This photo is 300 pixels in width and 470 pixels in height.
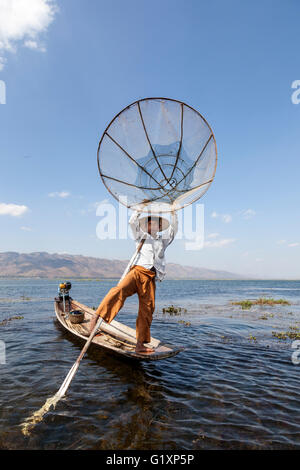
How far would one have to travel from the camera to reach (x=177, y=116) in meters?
5.61

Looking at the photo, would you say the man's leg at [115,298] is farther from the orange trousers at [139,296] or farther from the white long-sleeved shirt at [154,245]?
the white long-sleeved shirt at [154,245]

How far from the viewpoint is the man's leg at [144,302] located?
19.7 ft

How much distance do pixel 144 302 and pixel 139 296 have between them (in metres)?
0.20

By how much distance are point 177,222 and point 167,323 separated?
30.8 feet

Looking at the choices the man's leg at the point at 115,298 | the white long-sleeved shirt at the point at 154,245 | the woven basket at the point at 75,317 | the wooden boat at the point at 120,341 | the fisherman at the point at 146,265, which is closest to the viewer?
the man's leg at the point at 115,298

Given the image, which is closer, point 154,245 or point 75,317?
point 154,245

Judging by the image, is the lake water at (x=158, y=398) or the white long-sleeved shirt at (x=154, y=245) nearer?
the lake water at (x=158, y=398)

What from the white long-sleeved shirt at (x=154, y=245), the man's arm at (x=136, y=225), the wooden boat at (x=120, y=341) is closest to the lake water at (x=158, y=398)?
the wooden boat at (x=120, y=341)

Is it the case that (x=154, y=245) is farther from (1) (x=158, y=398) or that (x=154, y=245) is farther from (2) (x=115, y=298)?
(1) (x=158, y=398)

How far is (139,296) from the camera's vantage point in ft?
20.2

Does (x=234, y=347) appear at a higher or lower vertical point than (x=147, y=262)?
lower

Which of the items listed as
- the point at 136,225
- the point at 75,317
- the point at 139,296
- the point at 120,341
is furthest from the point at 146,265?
the point at 75,317

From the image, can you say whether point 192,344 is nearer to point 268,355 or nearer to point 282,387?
point 268,355
